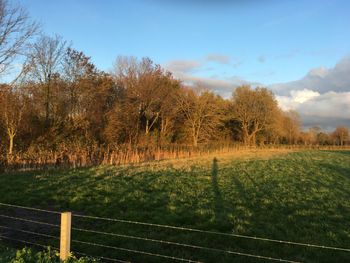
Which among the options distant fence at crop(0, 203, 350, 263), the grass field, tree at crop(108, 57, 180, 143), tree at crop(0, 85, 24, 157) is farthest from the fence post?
tree at crop(108, 57, 180, 143)

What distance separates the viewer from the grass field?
6.71m

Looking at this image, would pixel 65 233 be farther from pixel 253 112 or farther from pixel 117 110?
pixel 253 112

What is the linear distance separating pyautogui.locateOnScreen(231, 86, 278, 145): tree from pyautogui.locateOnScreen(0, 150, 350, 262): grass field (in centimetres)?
4338

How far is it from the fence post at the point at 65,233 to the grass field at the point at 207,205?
1664 mm

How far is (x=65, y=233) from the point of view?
15.6 ft

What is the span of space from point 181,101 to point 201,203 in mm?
39184

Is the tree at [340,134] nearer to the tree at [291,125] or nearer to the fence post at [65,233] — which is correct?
the tree at [291,125]

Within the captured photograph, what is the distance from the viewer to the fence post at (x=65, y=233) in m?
4.70

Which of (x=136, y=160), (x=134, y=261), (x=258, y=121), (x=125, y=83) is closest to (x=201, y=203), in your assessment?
(x=134, y=261)

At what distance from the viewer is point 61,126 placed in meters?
31.3

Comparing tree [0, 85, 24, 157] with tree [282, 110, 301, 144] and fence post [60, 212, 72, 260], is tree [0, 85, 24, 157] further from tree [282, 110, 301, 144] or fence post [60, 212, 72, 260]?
tree [282, 110, 301, 144]

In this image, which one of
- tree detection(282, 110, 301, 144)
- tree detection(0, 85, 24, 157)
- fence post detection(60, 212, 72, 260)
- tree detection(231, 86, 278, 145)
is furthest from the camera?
tree detection(282, 110, 301, 144)

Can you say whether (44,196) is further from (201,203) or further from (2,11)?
(2,11)

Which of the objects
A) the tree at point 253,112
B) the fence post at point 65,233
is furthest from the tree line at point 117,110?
the fence post at point 65,233
